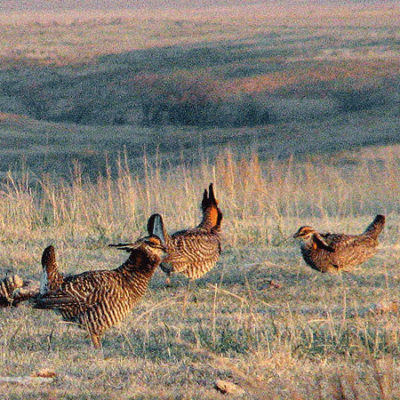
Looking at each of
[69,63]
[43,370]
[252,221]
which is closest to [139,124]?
[69,63]

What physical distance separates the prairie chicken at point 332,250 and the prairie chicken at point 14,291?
90.9 inches

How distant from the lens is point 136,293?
5.60 m

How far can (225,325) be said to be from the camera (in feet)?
19.2

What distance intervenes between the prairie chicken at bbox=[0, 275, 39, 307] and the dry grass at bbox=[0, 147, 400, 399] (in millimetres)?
121

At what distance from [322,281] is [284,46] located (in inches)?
2132

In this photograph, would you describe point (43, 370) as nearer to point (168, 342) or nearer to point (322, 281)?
point (168, 342)

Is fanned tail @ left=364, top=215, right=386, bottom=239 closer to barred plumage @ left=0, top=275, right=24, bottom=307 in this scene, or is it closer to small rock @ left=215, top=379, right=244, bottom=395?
barred plumage @ left=0, top=275, right=24, bottom=307

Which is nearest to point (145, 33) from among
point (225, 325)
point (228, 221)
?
point (228, 221)

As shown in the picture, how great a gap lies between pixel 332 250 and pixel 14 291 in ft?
8.94

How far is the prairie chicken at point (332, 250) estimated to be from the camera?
7.58m

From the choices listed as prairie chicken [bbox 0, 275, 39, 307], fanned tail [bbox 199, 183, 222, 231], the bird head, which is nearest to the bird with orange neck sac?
fanned tail [bbox 199, 183, 222, 231]

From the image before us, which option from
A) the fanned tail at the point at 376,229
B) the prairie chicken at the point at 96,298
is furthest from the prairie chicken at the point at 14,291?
the fanned tail at the point at 376,229

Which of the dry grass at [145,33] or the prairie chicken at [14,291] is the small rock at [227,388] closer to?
the prairie chicken at [14,291]

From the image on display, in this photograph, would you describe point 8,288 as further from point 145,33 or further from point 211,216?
point 145,33
